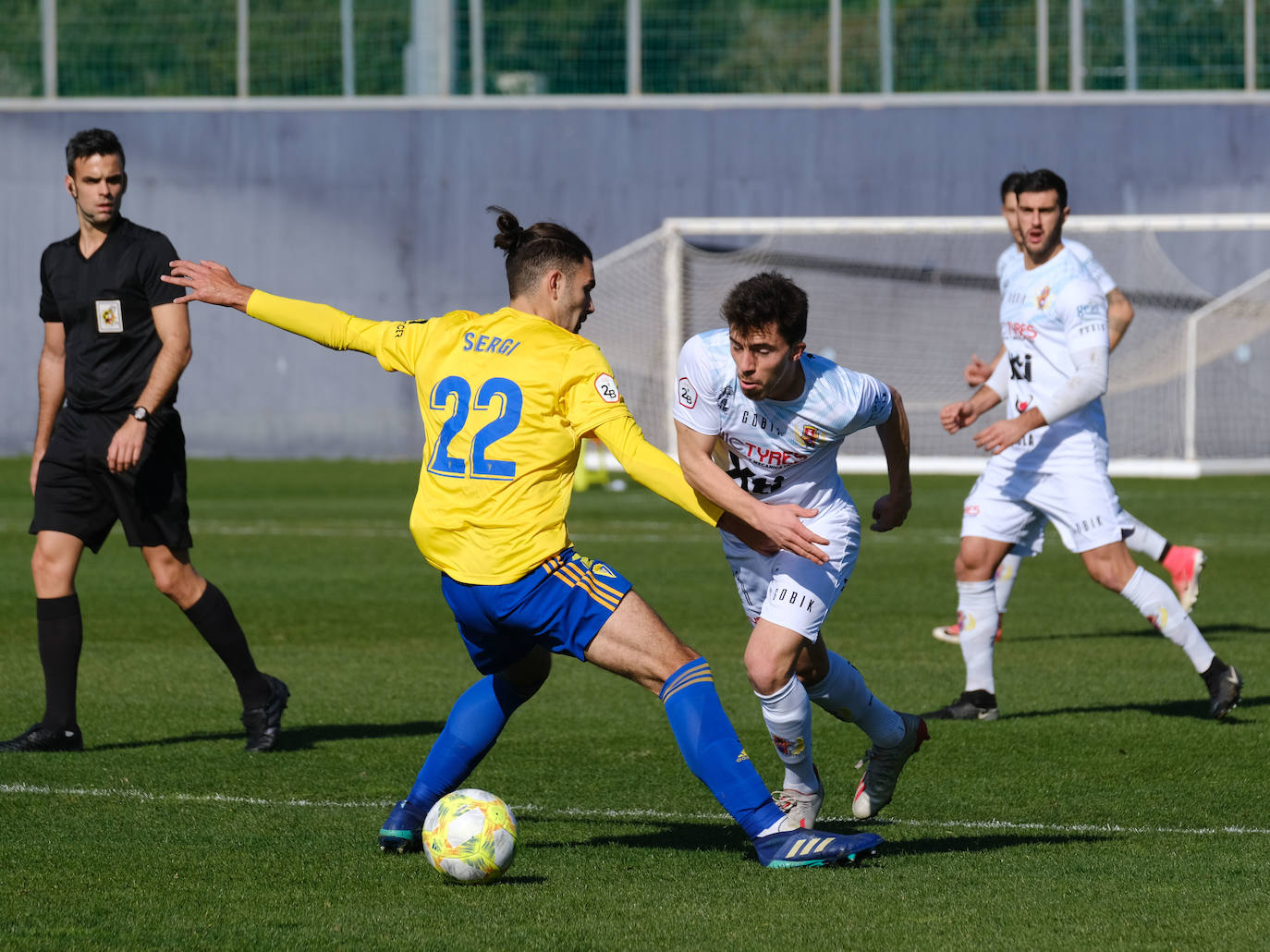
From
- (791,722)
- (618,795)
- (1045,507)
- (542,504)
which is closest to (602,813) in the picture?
(618,795)

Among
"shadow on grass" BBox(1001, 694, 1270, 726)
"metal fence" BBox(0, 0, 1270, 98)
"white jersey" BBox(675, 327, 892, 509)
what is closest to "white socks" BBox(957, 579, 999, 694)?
"shadow on grass" BBox(1001, 694, 1270, 726)

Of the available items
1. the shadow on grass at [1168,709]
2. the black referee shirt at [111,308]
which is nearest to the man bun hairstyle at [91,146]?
the black referee shirt at [111,308]

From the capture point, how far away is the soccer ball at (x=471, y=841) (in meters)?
4.68

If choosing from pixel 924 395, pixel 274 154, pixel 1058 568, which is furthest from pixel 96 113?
pixel 1058 568

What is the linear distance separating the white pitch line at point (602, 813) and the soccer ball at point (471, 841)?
2.90ft

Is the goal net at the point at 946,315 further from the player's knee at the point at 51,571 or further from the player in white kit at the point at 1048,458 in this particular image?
the player's knee at the point at 51,571

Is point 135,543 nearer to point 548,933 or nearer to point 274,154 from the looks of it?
point 548,933

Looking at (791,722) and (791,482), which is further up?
(791,482)

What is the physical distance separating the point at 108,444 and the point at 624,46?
21.8 meters

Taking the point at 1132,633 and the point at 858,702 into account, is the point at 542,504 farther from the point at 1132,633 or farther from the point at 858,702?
the point at 1132,633

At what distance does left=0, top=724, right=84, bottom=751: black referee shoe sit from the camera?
660cm

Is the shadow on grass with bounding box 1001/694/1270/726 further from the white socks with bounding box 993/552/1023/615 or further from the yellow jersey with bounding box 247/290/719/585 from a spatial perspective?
the yellow jersey with bounding box 247/290/719/585

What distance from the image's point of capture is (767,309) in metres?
4.90

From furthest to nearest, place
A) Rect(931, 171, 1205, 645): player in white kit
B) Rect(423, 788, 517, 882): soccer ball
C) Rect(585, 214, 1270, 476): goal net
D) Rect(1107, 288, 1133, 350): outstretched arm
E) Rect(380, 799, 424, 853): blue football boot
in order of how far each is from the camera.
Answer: Rect(585, 214, 1270, 476): goal net, Rect(1107, 288, 1133, 350): outstretched arm, Rect(931, 171, 1205, 645): player in white kit, Rect(380, 799, 424, 853): blue football boot, Rect(423, 788, 517, 882): soccer ball
